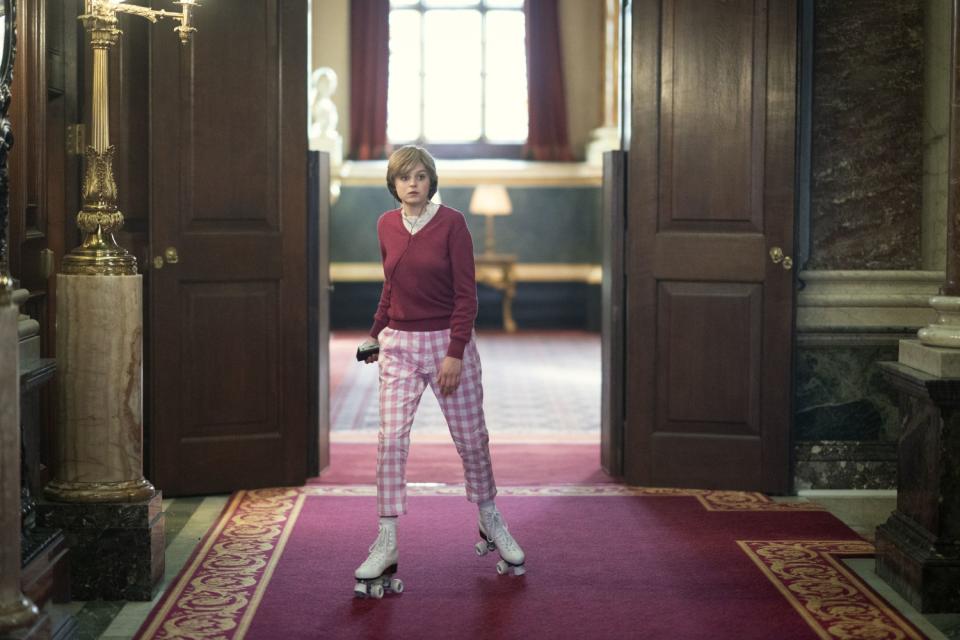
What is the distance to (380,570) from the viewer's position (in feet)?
13.4

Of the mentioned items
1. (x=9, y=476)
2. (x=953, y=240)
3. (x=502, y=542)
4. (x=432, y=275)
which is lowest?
(x=502, y=542)

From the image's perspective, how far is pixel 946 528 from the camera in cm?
410

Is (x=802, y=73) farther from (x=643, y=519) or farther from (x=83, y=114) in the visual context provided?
(x=83, y=114)

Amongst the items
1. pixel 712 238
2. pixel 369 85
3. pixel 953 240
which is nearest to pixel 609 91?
pixel 369 85

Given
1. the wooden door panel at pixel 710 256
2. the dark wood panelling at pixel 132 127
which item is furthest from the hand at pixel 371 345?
the wooden door panel at pixel 710 256

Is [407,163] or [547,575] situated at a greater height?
[407,163]

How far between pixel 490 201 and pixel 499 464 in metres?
7.02

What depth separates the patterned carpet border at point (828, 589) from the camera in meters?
3.85

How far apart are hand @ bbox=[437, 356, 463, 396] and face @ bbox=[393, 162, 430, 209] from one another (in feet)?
1.60

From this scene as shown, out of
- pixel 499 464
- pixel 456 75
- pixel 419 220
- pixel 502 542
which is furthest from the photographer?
pixel 456 75

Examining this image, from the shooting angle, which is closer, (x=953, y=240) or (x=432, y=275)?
(x=432, y=275)

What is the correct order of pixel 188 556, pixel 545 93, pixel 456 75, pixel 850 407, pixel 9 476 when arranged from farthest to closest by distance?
pixel 456 75
pixel 545 93
pixel 850 407
pixel 188 556
pixel 9 476

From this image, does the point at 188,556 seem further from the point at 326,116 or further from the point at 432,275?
the point at 326,116

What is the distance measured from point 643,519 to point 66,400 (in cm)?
225
